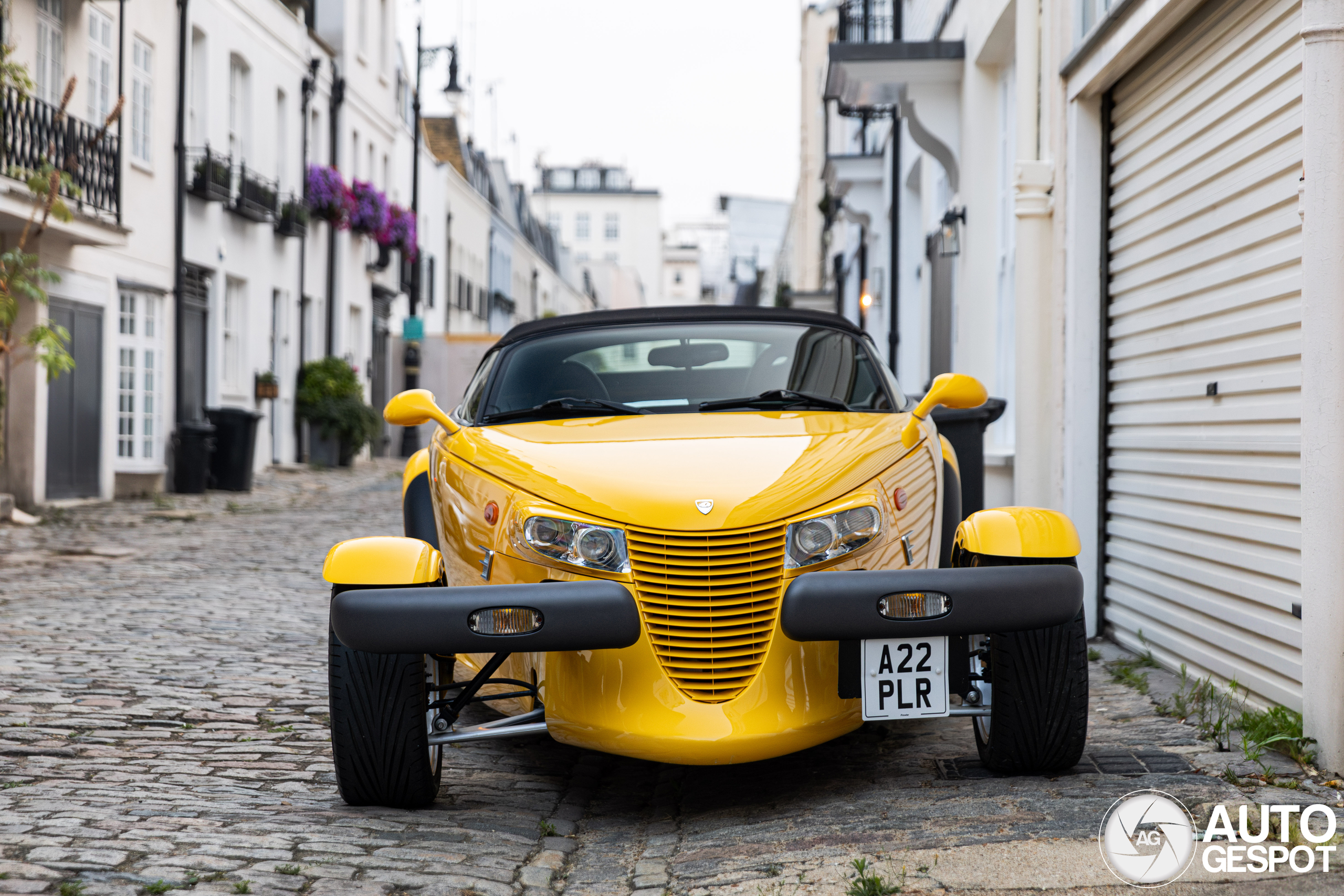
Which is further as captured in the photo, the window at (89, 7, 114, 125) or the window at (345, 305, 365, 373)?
the window at (345, 305, 365, 373)

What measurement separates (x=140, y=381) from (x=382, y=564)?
14.8 meters

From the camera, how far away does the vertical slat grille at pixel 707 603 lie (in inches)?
151

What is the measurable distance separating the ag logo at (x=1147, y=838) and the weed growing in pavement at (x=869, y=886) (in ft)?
1.72

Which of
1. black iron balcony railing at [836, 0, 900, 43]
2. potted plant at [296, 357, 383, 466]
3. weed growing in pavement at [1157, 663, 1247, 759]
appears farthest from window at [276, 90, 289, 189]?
weed growing in pavement at [1157, 663, 1247, 759]

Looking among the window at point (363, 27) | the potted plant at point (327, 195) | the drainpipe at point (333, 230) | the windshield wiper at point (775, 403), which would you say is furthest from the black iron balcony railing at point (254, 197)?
the windshield wiper at point (775, 403)

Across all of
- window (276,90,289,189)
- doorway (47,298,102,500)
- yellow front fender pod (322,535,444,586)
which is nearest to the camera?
yellow front fender pod (322,535,444,586)

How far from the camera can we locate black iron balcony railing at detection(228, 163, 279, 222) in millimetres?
20469

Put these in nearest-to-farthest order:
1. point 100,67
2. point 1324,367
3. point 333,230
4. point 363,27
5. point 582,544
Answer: point 582,544, point 1324,367, point 100,67, point 333,230, point 363,27

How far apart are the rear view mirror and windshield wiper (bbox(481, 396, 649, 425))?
1.17 ft

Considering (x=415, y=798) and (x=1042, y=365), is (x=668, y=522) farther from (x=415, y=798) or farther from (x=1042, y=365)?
(x=1042, y=365)

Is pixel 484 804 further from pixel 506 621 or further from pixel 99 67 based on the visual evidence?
pixel 99 67

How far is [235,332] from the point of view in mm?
21312

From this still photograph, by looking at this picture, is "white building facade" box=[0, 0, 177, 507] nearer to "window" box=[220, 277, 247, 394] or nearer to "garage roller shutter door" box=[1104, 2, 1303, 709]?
"window" box=[220, 277, 247, 394]

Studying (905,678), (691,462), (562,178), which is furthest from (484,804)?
(562,178)
